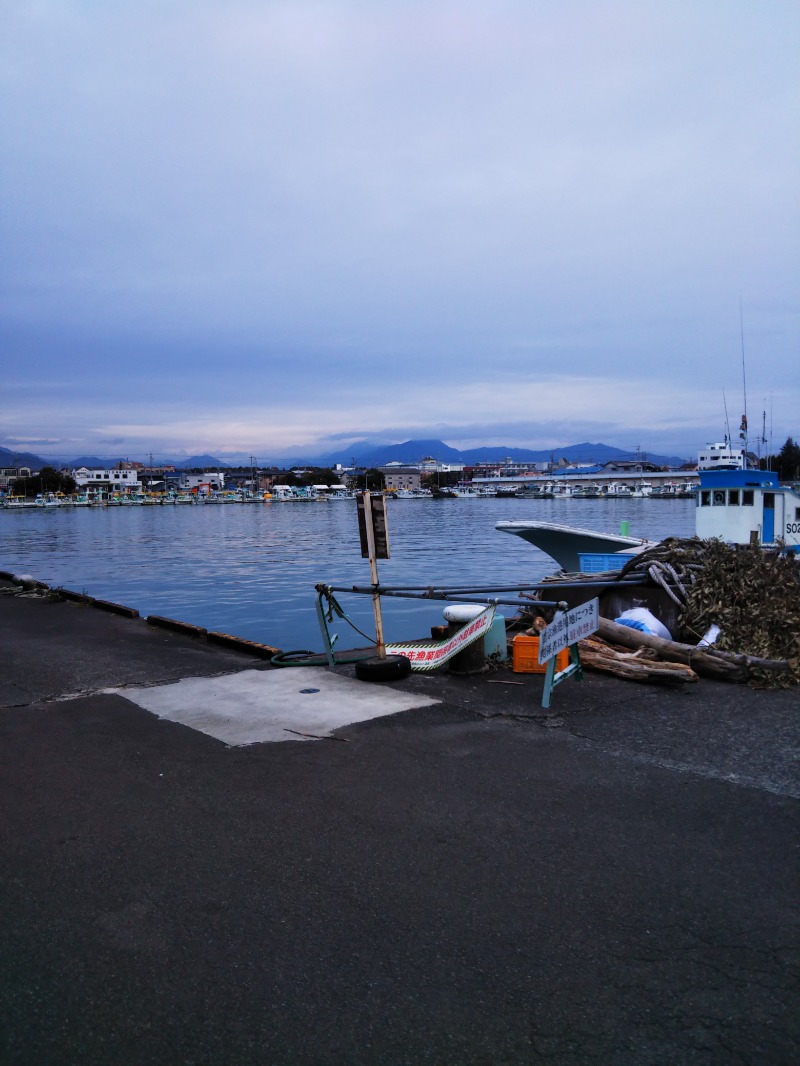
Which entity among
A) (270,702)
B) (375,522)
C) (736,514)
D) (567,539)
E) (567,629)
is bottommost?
(270,702)

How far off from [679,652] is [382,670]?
3330 millimetres

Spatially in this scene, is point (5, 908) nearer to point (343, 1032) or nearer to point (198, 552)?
point (343, 1032)

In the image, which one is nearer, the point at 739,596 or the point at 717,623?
the point at 717,623

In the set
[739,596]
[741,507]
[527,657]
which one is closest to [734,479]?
[741,507]

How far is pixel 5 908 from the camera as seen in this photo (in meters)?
3.86

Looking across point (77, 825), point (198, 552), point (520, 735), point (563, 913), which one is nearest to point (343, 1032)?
point (563, 913)

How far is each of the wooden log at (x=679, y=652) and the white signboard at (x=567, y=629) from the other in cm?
194

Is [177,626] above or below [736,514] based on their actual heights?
below

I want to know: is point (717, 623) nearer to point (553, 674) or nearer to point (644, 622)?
point (644, 622)

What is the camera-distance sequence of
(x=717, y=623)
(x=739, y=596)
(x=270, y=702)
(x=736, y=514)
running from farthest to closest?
(x=736, y=514), (x=739, y=596), (x=717, y=623), (x=270, y=702)

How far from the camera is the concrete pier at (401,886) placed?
300 centimetres

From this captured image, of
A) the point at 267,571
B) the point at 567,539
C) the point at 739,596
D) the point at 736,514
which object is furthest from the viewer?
the point at 267,571

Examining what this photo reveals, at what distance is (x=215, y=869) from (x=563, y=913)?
1839mm

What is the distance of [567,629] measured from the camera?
24.0 feet
